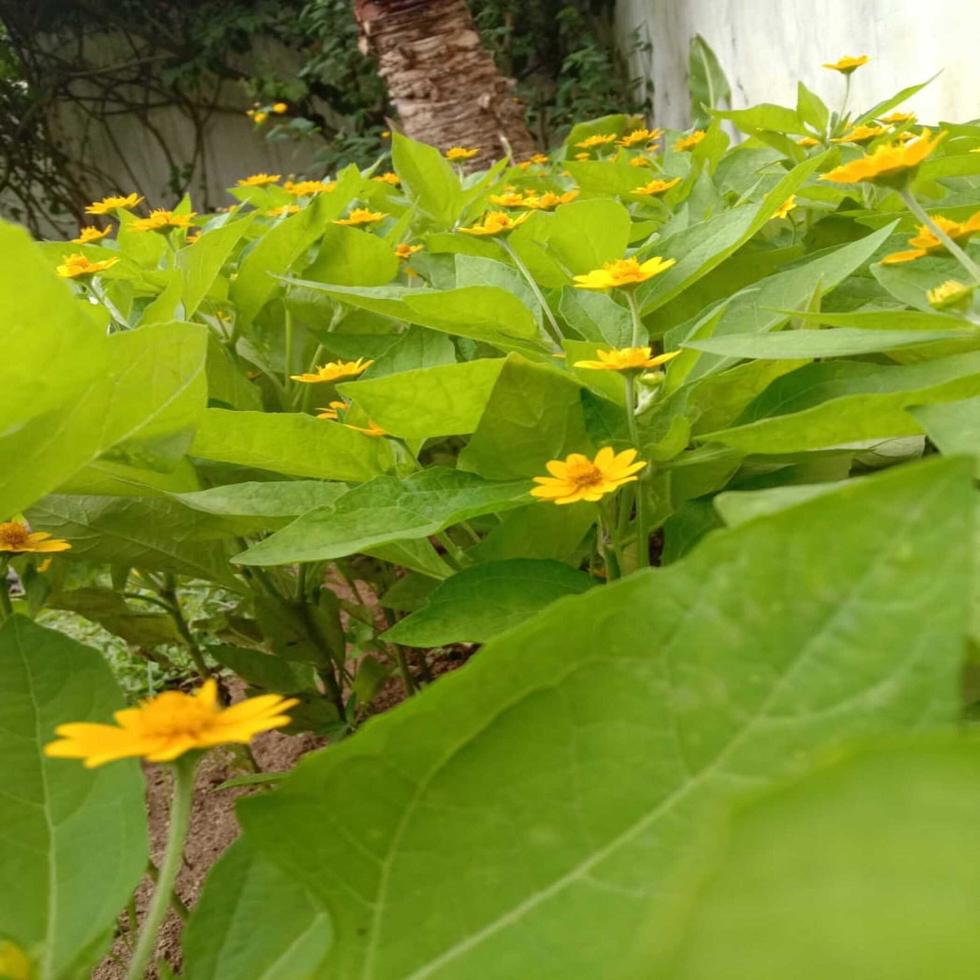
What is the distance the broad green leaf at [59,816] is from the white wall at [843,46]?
4.76ft

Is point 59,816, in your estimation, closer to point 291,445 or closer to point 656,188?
point 291,445

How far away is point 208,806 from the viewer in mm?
1194

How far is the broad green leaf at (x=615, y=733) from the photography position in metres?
0.24

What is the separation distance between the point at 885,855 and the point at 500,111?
3004mm

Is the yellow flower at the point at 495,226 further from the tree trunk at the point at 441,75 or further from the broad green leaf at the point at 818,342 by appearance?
the tree trunk at the point at 441,75

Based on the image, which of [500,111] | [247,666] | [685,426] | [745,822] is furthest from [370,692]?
[500,111]

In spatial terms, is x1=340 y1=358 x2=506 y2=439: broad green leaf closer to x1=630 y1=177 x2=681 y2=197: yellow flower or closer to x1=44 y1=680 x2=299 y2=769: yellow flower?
x1=44 y1=680 x2=299 y2=769: yellow flower

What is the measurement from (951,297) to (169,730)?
1.34ft

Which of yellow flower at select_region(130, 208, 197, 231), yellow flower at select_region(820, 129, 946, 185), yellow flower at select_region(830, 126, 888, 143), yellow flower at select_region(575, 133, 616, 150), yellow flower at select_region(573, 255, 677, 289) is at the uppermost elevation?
yellow flower at select_region(820, 129, 946, 185)

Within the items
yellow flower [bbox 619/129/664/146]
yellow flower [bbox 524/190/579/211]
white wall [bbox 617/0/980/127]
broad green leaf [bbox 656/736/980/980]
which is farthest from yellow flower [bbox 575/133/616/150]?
broad green leaf [bbox 656/736/980/980]

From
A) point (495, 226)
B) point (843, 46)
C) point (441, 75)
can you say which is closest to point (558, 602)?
point (495, 226)

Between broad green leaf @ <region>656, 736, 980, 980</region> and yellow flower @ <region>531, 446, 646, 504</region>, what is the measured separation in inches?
12.3

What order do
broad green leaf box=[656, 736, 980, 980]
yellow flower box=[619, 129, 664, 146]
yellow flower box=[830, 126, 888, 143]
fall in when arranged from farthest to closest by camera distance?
yellow flower box=[619, 129, 664, 146]
yellow flower box=[830, 126, 888, 143]
broad green leaf box=[656, 736, 980, 980]

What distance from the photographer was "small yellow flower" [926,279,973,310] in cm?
48
